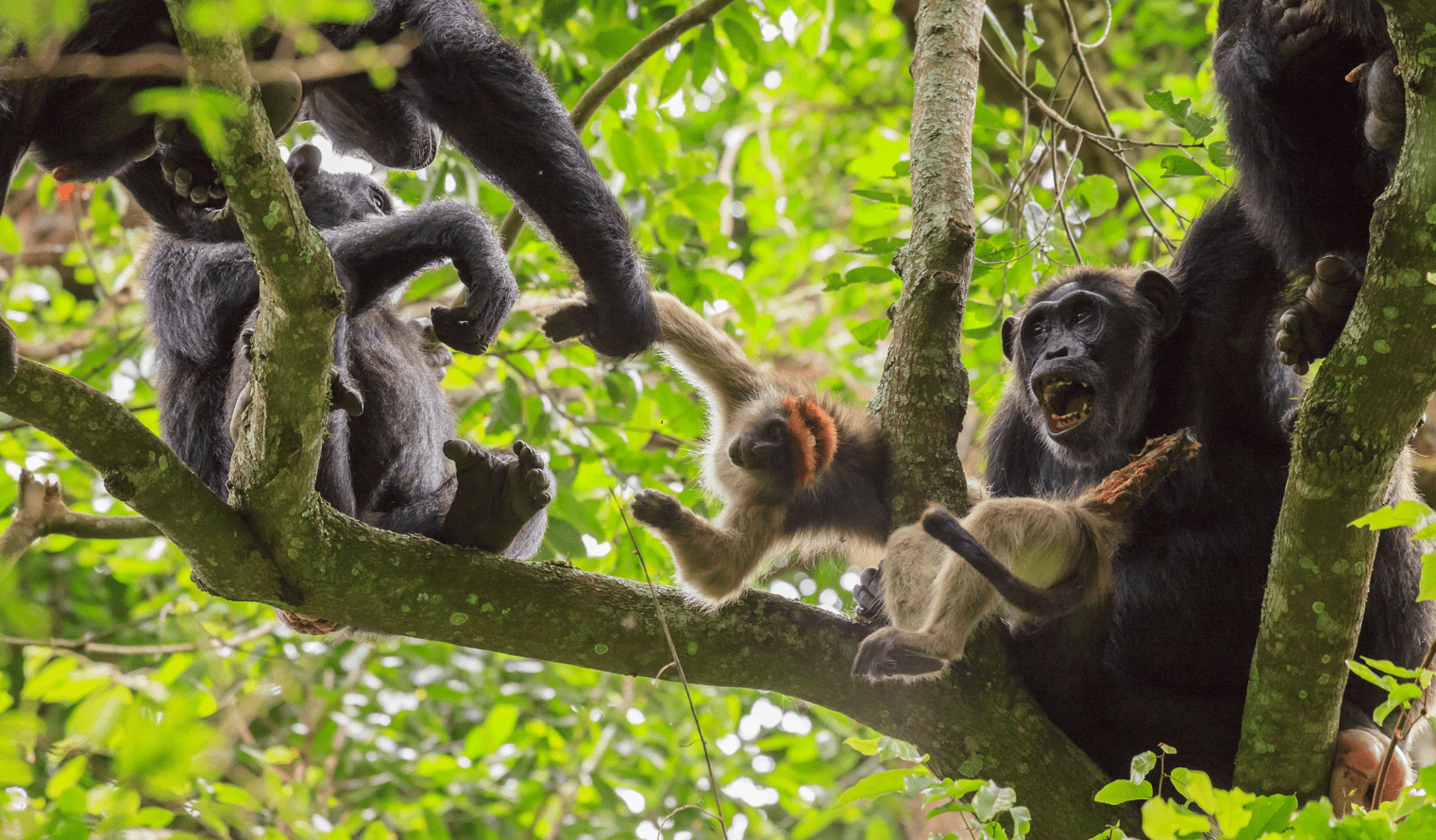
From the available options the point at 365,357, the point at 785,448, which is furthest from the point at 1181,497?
the point at 365,357

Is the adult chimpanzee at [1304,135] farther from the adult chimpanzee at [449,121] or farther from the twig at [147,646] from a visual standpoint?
the twig at [147,646]

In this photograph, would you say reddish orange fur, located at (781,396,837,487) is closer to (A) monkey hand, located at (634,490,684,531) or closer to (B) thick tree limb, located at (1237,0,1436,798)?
(A) monkey hand, located at (634,490,684,531)

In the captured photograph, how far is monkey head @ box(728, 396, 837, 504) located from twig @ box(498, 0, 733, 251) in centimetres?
120

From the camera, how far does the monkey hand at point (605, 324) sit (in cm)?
301

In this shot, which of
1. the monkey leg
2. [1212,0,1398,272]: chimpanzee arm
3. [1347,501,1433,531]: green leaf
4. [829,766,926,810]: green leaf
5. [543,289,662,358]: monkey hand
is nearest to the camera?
[1347,501,1433,531]: green leaf

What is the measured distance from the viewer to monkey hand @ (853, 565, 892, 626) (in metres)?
3.22

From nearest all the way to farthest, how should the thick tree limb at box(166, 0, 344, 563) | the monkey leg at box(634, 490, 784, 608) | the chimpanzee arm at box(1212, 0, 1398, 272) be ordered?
1. the thick tree limb at box(166, 0, 344, 563)
2. the chimpanzee arm at box(1212, 0, 1398, 272)
3. the monkey leg at box(634, 490, 784, 608)

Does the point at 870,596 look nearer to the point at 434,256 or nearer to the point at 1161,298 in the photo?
the point at 1161,298

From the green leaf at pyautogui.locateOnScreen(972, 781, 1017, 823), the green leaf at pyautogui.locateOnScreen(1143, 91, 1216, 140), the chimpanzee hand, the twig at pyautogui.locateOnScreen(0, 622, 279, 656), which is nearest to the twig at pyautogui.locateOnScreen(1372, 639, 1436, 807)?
the green leaf at pyautogui.locateOnScreen(972, 781, 1017, 823)

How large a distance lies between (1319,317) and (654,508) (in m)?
1.71

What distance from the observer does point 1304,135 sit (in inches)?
116

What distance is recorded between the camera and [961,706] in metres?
2.73

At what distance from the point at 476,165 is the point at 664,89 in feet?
6.14

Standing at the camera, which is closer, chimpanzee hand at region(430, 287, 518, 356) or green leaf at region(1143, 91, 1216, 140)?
chimpanzee hand at region(430, 287, 518, 356)
